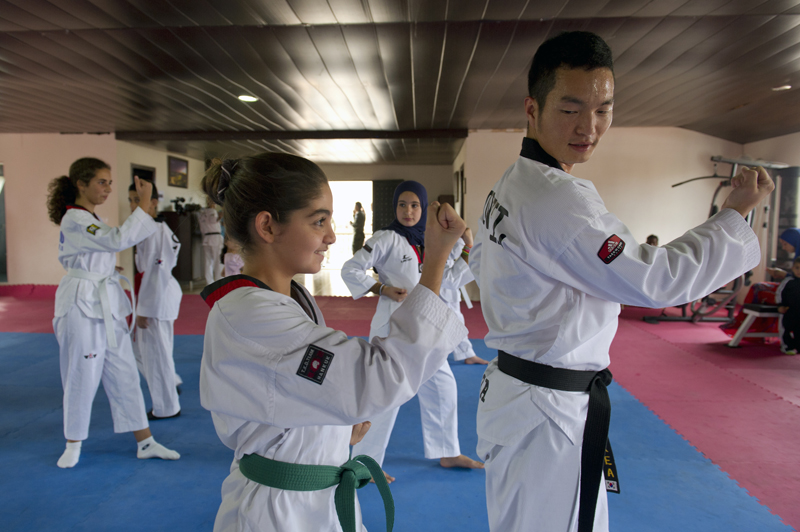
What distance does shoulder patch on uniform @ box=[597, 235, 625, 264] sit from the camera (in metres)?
1.08

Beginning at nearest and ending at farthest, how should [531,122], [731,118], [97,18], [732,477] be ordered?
[531,122] < [732,477] < [97,18] < [731,118]

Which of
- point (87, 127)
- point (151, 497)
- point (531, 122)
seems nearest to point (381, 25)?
point (531, 122)

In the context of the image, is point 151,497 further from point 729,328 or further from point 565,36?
point 729,328

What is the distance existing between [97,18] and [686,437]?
17.9 ft

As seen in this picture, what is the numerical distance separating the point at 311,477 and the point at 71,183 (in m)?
2.90

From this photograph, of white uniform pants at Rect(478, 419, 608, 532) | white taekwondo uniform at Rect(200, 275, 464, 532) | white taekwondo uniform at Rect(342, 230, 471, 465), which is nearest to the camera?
white taekwondo uniform at Rect(200, 275, 464, 532)

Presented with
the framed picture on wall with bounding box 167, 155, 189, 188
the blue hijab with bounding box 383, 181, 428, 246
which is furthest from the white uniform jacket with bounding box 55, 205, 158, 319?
the framed picture on wall with bounding box 167, 155, 189, 188

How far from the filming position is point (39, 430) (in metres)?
3.38

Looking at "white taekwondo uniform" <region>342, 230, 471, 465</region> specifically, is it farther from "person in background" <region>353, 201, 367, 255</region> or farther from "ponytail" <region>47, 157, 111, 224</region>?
"person in background" <region>353, 201, 367, 255</region>

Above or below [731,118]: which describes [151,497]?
below

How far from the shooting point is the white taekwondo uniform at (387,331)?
2.70 m

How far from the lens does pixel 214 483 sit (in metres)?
2.68

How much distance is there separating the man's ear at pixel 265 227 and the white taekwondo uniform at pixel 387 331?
64.7 inches

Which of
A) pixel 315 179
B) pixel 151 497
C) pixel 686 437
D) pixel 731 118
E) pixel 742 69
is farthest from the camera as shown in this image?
pixel 731 118
